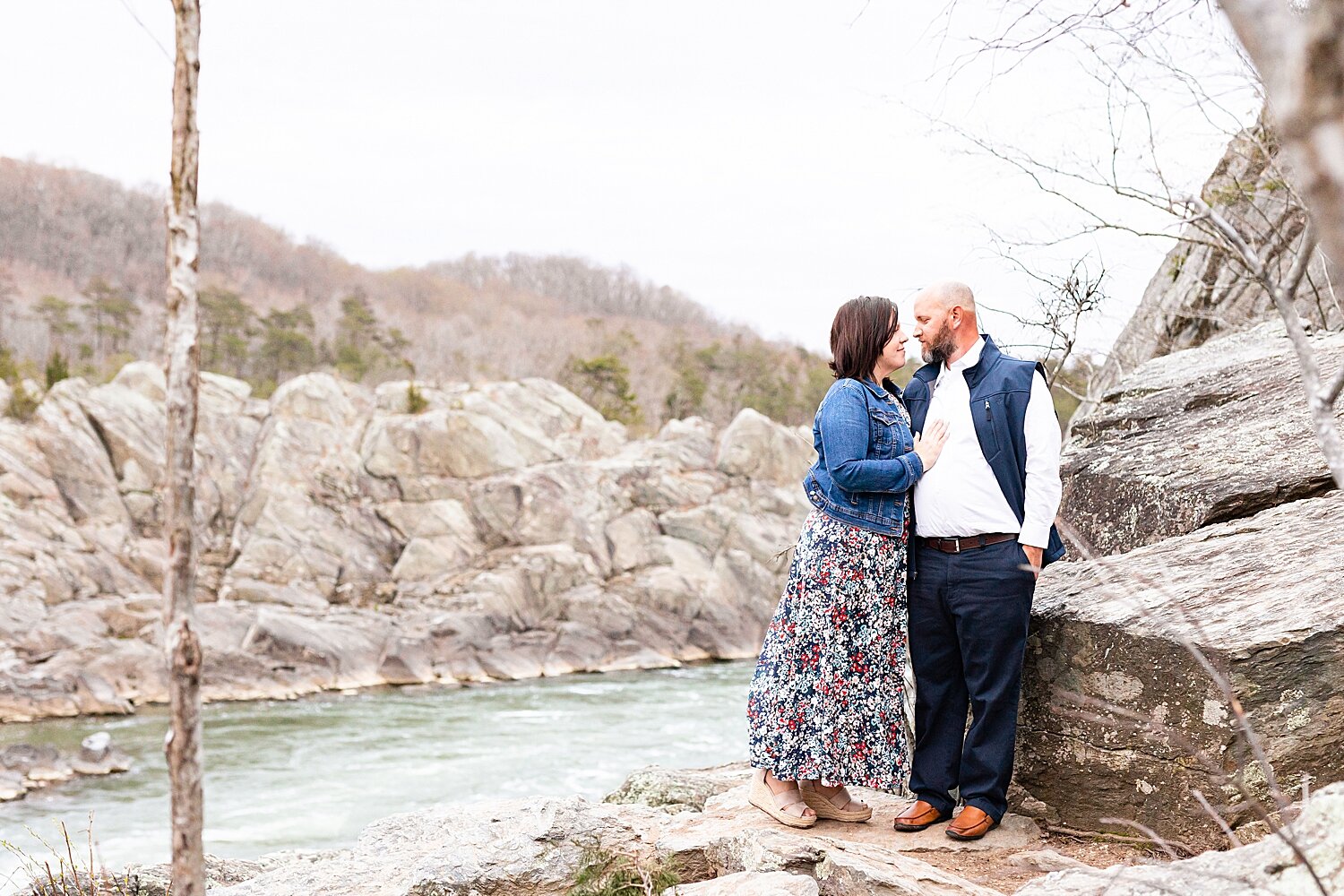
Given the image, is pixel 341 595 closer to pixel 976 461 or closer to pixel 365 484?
pixel 365 484

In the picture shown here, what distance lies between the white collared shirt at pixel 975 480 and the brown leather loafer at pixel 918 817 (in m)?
0.89

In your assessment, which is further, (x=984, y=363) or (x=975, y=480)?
(x=984, y=363)

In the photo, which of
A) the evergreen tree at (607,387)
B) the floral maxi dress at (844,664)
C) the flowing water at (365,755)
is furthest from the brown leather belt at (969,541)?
the evergreen tree at (607,387)

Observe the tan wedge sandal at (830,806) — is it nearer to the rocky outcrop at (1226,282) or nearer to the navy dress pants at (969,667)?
the navy dress pants at (969,667)

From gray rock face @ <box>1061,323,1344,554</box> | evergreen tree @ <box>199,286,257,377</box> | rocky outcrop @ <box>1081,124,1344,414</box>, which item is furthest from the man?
evergreen tree @ <box>199,286,257,377</box>

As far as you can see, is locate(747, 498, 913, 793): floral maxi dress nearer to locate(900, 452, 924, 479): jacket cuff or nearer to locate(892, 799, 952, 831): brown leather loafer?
locate(892, 799, 952, 831): brown leather loafer

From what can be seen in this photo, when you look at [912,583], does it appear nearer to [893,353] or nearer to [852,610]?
[852,610]

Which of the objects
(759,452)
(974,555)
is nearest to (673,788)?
(974,555)

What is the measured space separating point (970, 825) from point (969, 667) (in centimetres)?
49

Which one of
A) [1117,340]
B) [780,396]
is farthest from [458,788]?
[780,396]

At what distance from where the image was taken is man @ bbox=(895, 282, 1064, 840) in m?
3.31

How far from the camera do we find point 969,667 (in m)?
3.42

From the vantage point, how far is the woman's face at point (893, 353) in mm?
3488

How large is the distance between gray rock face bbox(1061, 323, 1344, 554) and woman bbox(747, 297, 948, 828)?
1.21m
